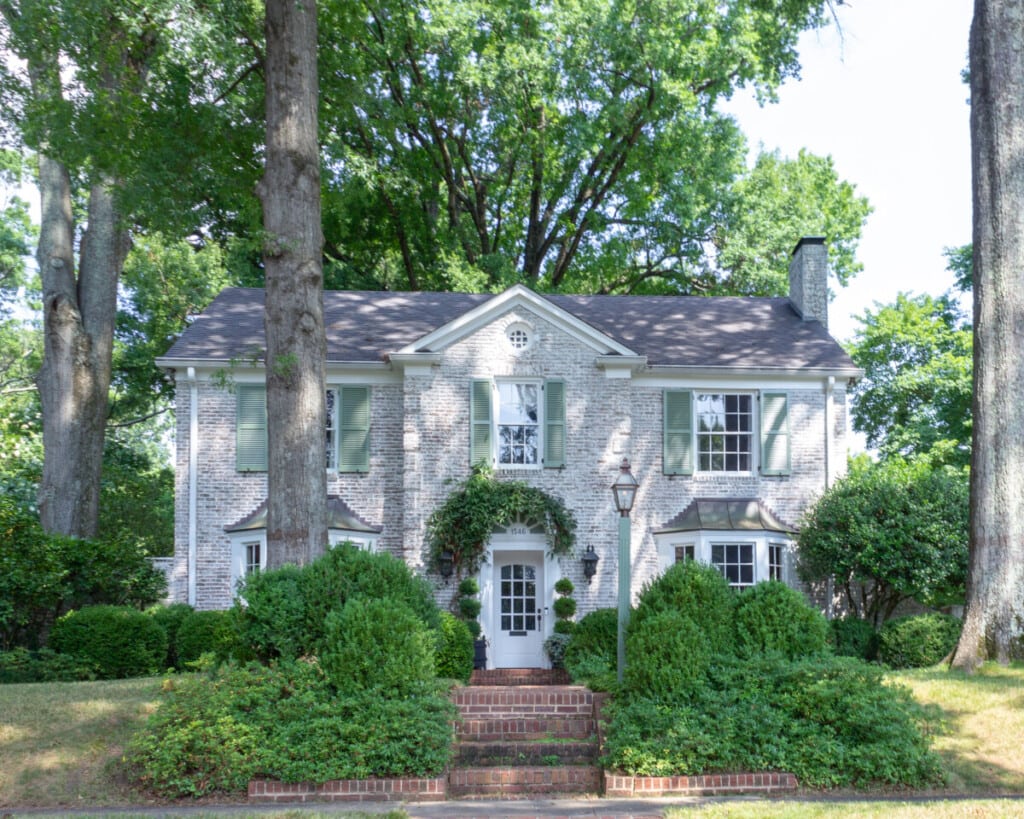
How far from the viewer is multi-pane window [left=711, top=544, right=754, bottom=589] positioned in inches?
723

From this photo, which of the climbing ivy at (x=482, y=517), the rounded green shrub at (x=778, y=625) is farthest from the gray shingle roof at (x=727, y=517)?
the rounded green shrub at (x=778, y=625)

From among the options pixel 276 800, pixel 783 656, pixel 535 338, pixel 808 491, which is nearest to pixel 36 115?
pixel 535 338

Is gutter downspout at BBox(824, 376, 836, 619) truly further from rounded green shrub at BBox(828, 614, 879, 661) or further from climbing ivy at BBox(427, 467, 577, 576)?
climbing ivy at BBox(427, 467, 577, 576)

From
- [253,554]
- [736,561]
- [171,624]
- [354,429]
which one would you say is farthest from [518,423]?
[171,624]

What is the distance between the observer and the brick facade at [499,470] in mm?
18141

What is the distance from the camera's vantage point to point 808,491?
1927 centimetres

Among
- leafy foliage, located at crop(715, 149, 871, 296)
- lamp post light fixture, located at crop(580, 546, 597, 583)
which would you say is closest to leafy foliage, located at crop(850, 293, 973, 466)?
leafy foliage, located at crop(715, 149, 871, 296)

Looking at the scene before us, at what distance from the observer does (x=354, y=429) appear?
61.6ft

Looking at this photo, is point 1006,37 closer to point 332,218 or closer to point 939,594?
point 939,594

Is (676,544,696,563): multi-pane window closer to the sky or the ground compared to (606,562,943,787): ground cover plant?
closer to the sky

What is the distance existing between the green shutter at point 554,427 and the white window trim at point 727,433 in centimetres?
262

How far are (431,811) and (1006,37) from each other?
11765 mm

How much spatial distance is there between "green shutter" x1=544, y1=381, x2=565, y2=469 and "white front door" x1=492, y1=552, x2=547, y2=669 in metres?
1.73

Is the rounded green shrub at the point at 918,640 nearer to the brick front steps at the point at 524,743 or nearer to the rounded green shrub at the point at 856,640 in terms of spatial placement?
the rounded green shrub at the point at 856,640
